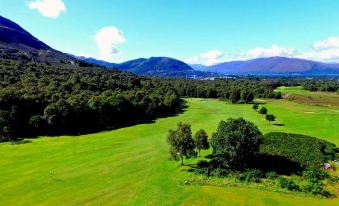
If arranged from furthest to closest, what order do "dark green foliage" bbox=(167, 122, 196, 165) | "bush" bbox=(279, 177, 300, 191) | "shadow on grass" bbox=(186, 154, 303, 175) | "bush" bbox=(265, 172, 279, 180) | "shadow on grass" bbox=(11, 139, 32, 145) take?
"shadow on grass" bbox=(11, 139, 32, 145)
"dark green foliage" bbox=(167, 122, 196, 165)
"shadow on grass" bbox=(186, 154, 303, 175)
"bush" bbox=(265, 172, 279, 180)
"bush" bbox=(279, 177, 300, 191)

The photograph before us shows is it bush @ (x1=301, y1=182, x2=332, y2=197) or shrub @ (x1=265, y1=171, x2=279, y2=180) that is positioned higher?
shrub @ (x1=265, y1=171, x2=279, y2=180)

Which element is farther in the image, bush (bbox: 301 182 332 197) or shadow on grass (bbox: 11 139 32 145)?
shadow on grass (bbox: 11 139 32 145)

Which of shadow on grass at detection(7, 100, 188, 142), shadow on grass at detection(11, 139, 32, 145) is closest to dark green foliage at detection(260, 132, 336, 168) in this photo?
shadow on grass at detection(7, 100, 188, 142)

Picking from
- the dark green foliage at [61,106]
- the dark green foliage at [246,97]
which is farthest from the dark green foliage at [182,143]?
the dark green foliage at [246,97]

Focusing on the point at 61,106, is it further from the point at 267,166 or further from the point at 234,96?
the point at 234,96

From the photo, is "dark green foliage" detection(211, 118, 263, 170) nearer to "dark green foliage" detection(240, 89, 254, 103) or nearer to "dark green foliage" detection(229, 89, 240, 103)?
"dark green foliage" detection(240, 89, 254, 103)

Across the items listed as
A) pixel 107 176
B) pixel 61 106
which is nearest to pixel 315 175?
pixel 107 176
